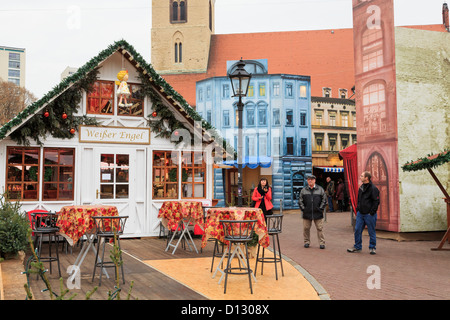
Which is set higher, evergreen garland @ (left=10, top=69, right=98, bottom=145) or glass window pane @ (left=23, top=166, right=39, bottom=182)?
evergreen garland @ (left=10, top=69, right=98, bottom=145)

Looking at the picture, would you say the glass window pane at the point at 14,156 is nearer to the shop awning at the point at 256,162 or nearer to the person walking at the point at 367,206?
the person walking at the point at 367,206

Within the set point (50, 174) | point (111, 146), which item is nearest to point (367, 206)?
point (111, 146)

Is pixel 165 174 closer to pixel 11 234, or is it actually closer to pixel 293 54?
pixel 11 234

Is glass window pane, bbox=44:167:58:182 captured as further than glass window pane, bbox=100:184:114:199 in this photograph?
No

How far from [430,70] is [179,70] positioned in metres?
31.7

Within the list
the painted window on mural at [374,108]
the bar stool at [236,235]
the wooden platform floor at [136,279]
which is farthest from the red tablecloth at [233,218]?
the painted window on mural at [374,108]

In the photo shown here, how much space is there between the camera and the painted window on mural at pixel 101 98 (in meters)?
11.6

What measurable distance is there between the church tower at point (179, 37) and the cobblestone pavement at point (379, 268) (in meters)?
32.7

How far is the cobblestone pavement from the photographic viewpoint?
6.16 metres

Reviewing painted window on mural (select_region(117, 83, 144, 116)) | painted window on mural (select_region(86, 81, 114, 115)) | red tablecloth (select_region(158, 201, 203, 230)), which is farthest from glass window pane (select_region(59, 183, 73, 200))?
red tablecloth (select_region(158, 201, 203, 230))

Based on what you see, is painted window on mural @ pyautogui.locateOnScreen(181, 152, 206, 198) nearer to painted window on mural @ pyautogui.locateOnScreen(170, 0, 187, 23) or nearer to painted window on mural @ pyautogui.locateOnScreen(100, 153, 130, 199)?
painted window on mural @ pyautogui.locateOnScreen(100, 153, 130, 199)

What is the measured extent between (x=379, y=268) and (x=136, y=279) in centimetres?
425

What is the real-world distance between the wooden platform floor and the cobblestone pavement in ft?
6.95
